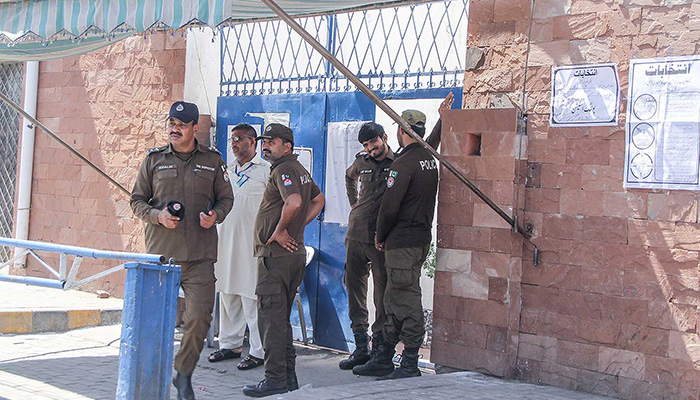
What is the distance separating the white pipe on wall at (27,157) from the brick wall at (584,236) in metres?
5.74

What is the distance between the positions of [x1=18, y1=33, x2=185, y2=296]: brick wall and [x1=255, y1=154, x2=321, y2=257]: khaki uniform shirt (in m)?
2.94

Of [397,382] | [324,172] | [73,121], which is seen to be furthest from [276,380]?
[73,121]

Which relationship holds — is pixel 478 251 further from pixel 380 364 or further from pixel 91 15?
pixel 91 15

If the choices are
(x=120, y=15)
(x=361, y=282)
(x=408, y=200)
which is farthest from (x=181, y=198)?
(x=361, y=282)

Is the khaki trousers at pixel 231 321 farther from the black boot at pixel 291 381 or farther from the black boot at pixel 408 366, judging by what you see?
the black boot at pixel 408 366

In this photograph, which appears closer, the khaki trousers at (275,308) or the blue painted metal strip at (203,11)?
the blue painted metal strip at (203,11)

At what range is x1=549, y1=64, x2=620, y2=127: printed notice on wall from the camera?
5.54 metres

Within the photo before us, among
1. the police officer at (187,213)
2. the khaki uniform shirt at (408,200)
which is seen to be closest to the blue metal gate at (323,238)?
the khaki uniform shirt at (408,200)

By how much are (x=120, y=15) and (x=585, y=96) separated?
319cm

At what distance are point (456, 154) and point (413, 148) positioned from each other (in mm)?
306

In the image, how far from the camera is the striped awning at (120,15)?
221 inches

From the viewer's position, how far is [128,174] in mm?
8992

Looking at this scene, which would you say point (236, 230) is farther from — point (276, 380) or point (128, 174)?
point (128, 174)

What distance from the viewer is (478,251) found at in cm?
604
